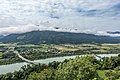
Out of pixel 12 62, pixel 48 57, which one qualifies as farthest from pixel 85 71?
pixel 48 57

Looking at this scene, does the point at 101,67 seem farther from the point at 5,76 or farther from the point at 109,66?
the point at 5,76

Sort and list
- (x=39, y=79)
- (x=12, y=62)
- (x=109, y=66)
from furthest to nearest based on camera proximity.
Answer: (x=12, y=62) < (x=109, y=66) < (x=39, y=79)

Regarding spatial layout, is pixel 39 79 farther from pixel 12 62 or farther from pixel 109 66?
pixel 12 62

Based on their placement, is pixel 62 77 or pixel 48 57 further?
pixel 48 57

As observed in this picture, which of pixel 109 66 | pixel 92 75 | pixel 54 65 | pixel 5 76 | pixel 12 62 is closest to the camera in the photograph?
pixel 92 75

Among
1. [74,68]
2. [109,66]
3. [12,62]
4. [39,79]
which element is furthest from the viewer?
[12,62]

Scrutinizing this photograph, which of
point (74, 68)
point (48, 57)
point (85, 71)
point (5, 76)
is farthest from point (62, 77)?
point (48, 57)

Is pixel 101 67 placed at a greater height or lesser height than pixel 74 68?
lesser

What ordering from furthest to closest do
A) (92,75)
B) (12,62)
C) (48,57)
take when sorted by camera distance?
(48,57)
(12,62)
(92,75)

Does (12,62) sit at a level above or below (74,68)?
below
